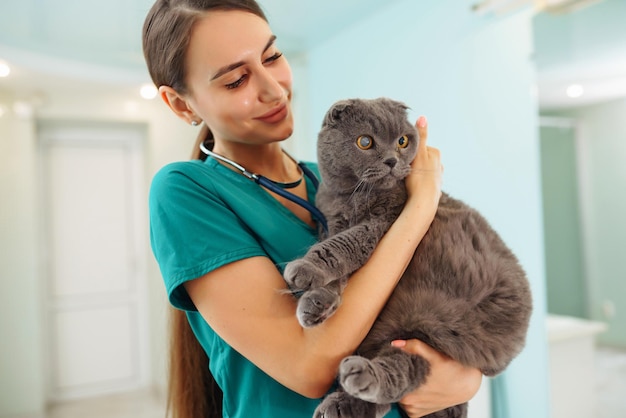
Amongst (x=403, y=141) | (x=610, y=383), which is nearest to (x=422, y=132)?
(x=403, y=141)

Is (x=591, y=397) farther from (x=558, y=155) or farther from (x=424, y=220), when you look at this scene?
(x=424, y=220)

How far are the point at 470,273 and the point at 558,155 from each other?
139cm

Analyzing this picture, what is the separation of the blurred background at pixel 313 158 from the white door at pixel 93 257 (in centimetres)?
1

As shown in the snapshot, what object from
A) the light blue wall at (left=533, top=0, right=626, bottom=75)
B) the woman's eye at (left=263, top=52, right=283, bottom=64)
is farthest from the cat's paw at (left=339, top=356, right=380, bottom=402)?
the light blue wall at (left=533, top=0, right=626, bottom=75)

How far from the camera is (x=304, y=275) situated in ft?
2.35

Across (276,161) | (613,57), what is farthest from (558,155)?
(276,161)

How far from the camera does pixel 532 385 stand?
6.67 feet

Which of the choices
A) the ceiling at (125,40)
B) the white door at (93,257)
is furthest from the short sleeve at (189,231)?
the white door at (93,257)

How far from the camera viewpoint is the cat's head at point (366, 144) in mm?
873

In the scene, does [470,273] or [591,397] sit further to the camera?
[591,397]

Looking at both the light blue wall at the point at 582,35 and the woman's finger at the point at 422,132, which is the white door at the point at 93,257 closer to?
the light blue wall at the point at 582,35

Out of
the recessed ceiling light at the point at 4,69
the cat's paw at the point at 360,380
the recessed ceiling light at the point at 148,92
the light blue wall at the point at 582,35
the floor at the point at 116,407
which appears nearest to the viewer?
the cat's paw at the point at 360,380

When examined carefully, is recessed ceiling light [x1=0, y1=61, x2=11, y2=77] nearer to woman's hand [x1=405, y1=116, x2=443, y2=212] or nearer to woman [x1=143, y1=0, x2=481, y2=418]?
woman [x1=143, y1=0, x2=481, y2=418]

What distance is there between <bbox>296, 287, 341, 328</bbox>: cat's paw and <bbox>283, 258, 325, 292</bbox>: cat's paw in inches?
0.5
